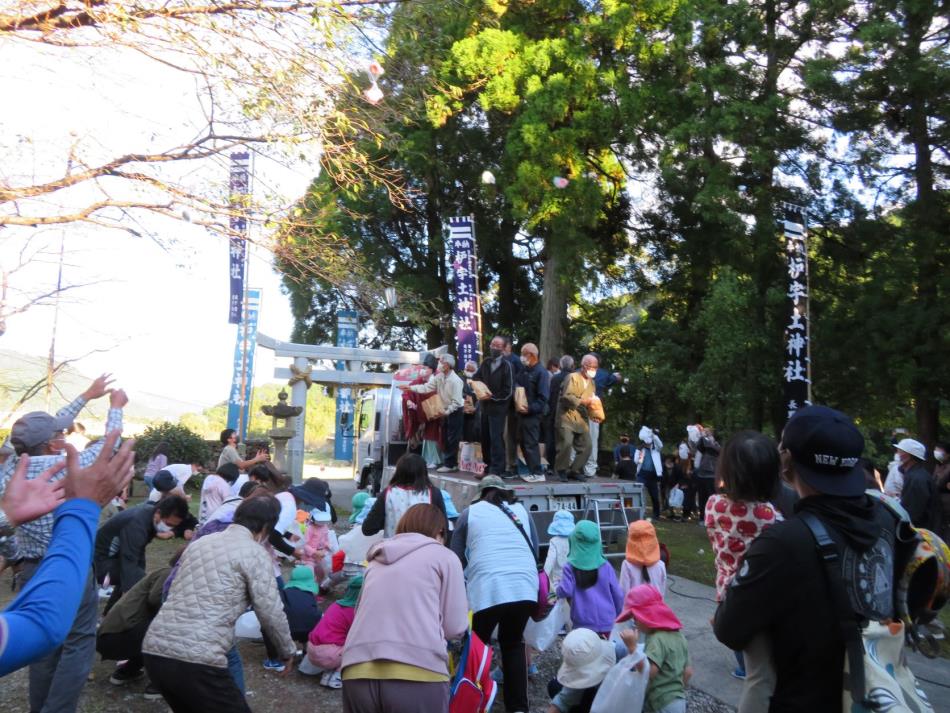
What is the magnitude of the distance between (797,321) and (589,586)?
9.38m

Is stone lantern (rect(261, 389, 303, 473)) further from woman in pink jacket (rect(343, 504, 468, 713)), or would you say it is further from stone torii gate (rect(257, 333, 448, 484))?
woman in pink jacket (rect(343, 504, 468, 713))

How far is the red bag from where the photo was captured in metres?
3.96

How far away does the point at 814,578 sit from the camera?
6.59 ft

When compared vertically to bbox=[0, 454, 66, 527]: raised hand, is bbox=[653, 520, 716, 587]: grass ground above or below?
below

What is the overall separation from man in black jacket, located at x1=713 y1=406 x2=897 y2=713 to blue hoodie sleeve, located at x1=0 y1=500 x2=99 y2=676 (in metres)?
A: 1.75

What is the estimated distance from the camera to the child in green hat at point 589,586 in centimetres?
505

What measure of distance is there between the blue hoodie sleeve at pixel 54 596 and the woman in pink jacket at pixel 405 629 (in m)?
1.53

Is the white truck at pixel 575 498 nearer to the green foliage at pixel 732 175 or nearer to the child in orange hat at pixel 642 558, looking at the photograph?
the child in orange hat at pixel 642 558

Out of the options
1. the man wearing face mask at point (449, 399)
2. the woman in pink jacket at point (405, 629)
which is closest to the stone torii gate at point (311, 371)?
the man wearing face mask at point (449, 399)

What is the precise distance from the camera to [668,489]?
51.4 feet

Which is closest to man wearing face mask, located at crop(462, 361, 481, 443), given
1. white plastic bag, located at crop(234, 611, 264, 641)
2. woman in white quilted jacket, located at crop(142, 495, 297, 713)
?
white plastic bag, located at crop(234, 611, 264, 641)

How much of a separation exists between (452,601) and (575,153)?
15.0 metres

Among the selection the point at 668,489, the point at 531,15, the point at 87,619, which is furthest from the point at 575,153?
the point at 87,619

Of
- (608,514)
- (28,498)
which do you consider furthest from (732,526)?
(608,514)
